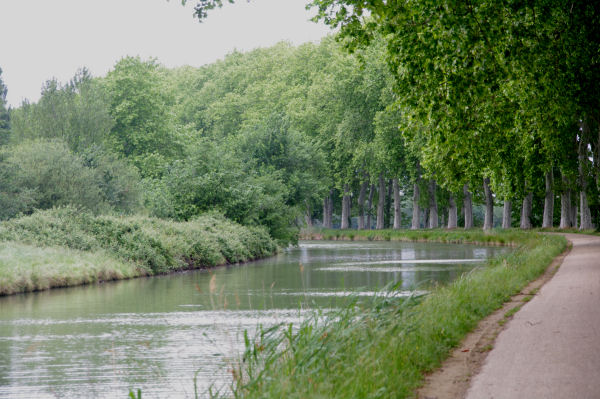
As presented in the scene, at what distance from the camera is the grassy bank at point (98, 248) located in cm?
2508

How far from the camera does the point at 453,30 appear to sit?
53.6 feet

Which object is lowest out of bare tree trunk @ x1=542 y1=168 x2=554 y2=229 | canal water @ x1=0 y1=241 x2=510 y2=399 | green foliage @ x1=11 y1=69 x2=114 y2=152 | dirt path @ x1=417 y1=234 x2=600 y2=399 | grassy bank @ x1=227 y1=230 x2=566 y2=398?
canal water @ x1=0 y1=241 x2=510 y2=399

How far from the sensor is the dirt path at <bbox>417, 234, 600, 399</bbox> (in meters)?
7.11

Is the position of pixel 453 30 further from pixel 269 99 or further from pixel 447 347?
pixel 269 99

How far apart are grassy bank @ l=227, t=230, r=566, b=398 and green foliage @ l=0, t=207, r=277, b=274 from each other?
18986 mm

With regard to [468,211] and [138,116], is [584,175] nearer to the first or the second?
[468,211]

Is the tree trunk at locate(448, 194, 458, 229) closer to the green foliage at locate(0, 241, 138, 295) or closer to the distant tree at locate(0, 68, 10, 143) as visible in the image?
the distant tree at locate(0, 68, 10, 143)

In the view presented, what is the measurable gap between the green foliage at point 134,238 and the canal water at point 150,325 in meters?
1.87

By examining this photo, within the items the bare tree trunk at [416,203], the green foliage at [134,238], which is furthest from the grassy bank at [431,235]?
the green foliage at [134,238]

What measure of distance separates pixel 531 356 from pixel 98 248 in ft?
78.1

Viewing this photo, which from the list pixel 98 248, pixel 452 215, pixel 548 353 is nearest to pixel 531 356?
pixel 548 353

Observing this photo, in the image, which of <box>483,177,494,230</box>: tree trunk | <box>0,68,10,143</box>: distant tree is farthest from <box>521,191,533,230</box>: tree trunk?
<box>0,68,10,143</box>: distant tree

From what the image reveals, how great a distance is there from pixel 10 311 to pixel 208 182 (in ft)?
77.4

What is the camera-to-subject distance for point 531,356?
8578mm
